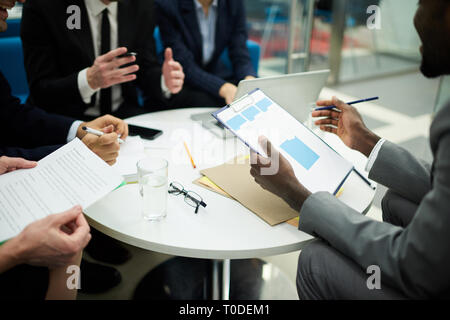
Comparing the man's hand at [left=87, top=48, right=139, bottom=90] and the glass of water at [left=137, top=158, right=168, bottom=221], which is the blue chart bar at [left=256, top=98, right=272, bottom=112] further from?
the man's hand at [left=87, top=48, right=139, bottom=90]

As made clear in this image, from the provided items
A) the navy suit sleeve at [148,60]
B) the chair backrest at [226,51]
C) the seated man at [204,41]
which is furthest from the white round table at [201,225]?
the chair backrest at [226,51]

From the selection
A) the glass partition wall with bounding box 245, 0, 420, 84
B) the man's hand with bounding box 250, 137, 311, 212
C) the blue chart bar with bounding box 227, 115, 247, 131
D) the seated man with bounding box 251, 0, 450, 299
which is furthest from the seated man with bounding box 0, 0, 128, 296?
the glass partition wall with bounding box 245, 0, 420, 84

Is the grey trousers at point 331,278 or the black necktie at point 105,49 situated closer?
the grey trousers at point 331,278

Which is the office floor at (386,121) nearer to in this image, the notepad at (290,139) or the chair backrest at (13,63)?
the notepad at (290,139)

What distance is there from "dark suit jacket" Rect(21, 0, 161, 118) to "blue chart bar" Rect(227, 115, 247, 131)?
1.05 m

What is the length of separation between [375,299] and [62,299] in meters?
0.80

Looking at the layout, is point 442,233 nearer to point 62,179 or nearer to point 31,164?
point 62,179

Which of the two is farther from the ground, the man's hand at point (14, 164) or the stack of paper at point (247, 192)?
the man's hand at point (14, 164)

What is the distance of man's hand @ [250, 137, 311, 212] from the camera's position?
39.2 inches

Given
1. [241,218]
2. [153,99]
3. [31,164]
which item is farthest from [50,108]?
[241,218]

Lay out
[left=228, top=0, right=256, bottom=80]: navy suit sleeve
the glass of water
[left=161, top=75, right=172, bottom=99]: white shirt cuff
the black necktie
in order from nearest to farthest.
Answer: the glass of water → the black necktie → [left=161, top=75, right=172, bottom=99]: white shirt cuff → [left=228, top=0, right=256, bottom=80]: navy suit sleeve

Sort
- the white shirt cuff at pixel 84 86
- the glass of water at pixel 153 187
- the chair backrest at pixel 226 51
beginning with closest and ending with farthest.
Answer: the glass of water at pixel 153 187, the white shirt cuff at pixel 84 86, the chair backrest at pixel 226 51

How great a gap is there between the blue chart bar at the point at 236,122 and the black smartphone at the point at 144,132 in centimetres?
53

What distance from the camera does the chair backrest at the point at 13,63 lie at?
91.5 inches
